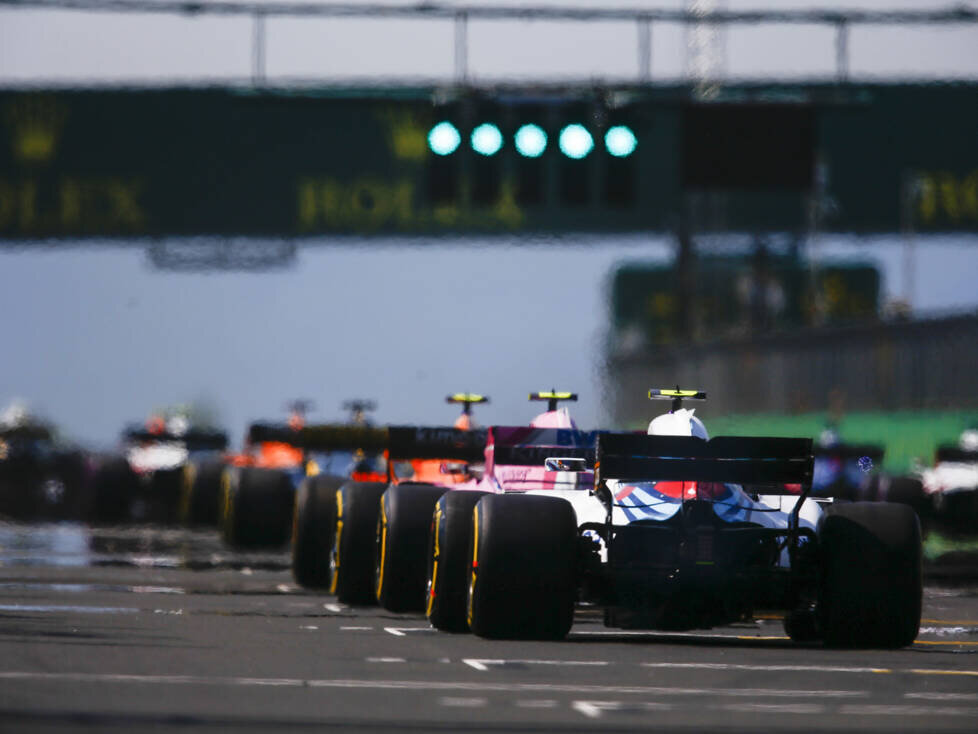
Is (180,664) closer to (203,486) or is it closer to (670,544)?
(670,544)

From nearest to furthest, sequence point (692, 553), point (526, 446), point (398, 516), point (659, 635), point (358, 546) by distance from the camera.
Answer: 1. point (692, 553)
2. point (659, 635)
3. point (398, 516)
4. point (526, 446)
5. point (358, 546)

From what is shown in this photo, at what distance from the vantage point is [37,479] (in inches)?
1953

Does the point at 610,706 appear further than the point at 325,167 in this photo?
No

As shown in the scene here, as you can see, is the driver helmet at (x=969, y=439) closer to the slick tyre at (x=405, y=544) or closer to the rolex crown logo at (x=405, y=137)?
the rolex crown logo at (x=405, y=137)

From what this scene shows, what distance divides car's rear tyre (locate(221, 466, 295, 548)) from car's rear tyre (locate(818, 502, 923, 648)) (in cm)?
1496

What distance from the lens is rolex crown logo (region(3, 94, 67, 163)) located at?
39.5m

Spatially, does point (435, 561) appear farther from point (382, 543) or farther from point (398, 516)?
point (382, 543)

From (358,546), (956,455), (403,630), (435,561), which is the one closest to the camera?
(435,561)

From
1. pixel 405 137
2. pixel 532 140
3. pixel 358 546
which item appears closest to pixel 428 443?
pixel 358 546

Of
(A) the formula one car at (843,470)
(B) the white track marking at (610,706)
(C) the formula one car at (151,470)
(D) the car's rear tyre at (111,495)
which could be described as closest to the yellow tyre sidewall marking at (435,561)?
(B) the white track marking at (610,706)

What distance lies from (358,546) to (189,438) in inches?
787

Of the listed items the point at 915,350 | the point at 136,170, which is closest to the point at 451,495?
the point at 136,170

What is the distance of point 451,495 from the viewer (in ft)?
57.4

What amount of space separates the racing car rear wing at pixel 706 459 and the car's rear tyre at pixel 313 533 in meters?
6.48
